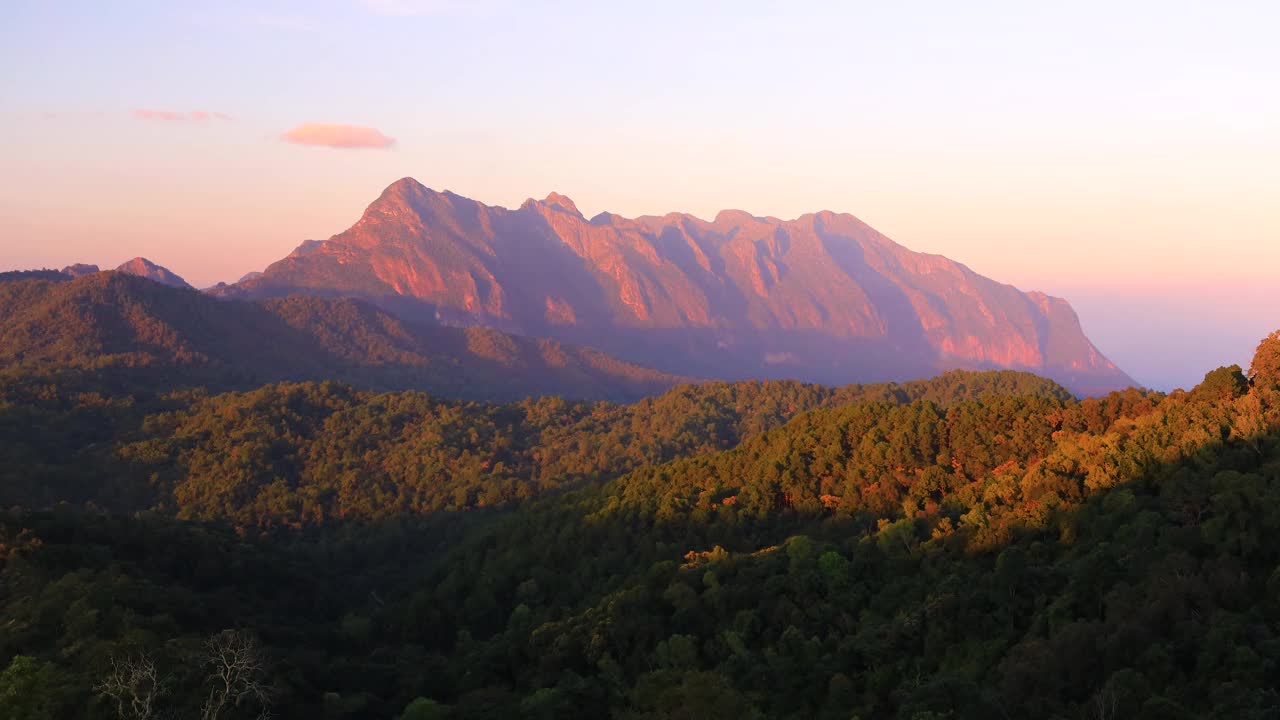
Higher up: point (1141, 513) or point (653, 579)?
point (1141, 513)

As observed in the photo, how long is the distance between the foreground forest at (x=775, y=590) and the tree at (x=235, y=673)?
259 mm

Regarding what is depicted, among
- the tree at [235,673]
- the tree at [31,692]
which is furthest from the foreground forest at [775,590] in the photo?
the tree at [235,673]

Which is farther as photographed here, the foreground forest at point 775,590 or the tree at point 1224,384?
the tree at point 1224,384

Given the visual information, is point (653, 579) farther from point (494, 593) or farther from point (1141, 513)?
point (1141, 513)

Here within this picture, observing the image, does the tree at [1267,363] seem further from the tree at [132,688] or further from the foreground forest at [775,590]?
the tree at [132,688]

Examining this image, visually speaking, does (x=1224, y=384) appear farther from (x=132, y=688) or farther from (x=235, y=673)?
(x=132, y=688)

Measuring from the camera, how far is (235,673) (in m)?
38.7

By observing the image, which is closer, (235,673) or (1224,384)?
(235,673)

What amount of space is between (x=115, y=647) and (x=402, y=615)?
3257cm

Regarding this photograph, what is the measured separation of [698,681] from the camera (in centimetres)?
3244

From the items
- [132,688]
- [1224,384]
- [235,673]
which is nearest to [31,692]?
[235,673]

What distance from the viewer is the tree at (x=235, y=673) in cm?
3369

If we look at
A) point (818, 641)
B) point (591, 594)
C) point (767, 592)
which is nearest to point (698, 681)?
point (818, 641)

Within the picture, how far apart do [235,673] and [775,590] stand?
23342 millimetres
